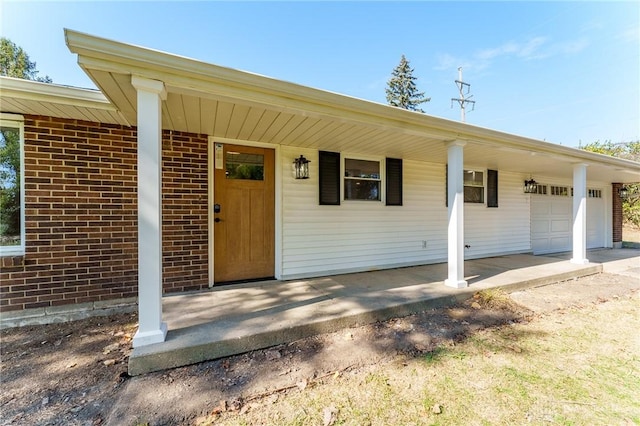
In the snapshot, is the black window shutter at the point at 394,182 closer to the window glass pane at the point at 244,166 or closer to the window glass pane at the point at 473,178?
the window glass pane at the point at 473,178

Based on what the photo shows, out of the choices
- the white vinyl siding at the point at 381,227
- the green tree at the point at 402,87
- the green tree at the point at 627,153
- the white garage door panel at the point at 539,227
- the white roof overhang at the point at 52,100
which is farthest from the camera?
the green tree at the point at 402,87

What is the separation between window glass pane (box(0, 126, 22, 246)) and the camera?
10.1 ft

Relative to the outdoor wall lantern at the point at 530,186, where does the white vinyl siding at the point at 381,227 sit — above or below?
below

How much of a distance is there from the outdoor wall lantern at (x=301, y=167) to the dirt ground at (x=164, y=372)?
2.40 m

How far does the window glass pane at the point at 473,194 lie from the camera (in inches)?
242

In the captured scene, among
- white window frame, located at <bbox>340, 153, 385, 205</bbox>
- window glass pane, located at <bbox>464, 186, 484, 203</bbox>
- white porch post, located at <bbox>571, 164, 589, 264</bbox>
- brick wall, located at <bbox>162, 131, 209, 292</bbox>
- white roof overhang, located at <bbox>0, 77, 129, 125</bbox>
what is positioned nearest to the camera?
white roof overhang, located at <bbox>0, 77, 129, 125</bbox>

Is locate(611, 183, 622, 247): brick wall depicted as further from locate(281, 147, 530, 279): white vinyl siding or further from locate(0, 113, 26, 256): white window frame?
locate(0, 113, 26, 256): white window frame

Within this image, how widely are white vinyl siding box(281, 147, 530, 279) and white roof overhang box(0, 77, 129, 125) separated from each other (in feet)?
7.51

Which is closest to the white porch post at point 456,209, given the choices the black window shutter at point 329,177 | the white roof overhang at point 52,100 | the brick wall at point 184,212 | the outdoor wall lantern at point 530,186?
the black window shutter at point 329,177

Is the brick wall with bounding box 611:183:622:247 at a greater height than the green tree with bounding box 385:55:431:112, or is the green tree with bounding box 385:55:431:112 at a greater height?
the green tree with bounding box 385:55:431:112

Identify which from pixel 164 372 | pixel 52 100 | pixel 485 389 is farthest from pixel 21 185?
pixel 485 389

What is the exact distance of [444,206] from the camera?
5.84 metres

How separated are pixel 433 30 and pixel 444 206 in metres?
5.27

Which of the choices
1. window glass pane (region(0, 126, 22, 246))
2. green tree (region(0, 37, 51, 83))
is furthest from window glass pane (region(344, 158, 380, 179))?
green tree (region(0, 37, 51, 83))
